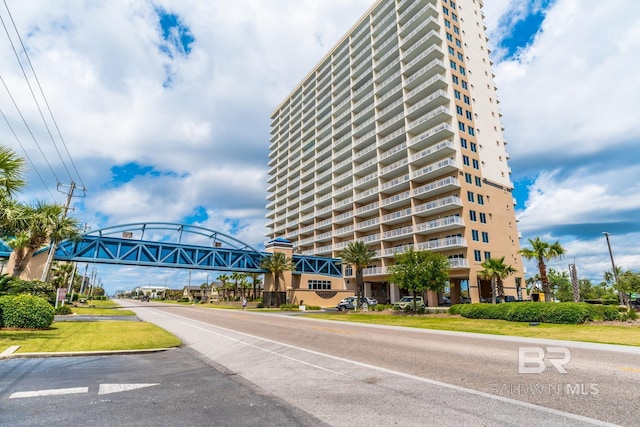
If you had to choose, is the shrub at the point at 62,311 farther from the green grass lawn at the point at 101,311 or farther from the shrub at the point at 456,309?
the shrub at the point at 456,309

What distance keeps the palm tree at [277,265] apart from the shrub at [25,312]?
3895 centimetres

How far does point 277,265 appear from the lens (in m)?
54.2

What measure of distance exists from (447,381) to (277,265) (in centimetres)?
4819

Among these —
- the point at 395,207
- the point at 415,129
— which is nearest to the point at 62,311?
the point at 395,207

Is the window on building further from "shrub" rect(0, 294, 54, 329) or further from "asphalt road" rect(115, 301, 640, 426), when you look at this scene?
"asphalt road" rect(115, 301, 640, 426)

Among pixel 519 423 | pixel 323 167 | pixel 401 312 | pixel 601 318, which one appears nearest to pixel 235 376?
pixel 519 423

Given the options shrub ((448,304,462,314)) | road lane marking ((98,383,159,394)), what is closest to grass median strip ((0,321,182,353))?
road lane marking ((98,383,159,394))

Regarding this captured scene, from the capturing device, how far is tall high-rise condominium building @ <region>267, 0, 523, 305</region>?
46.3 meters

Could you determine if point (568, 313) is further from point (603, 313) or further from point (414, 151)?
point (414, 151)

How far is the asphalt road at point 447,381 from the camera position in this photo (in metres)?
5.16

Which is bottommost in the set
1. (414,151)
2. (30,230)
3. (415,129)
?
(30,230)
